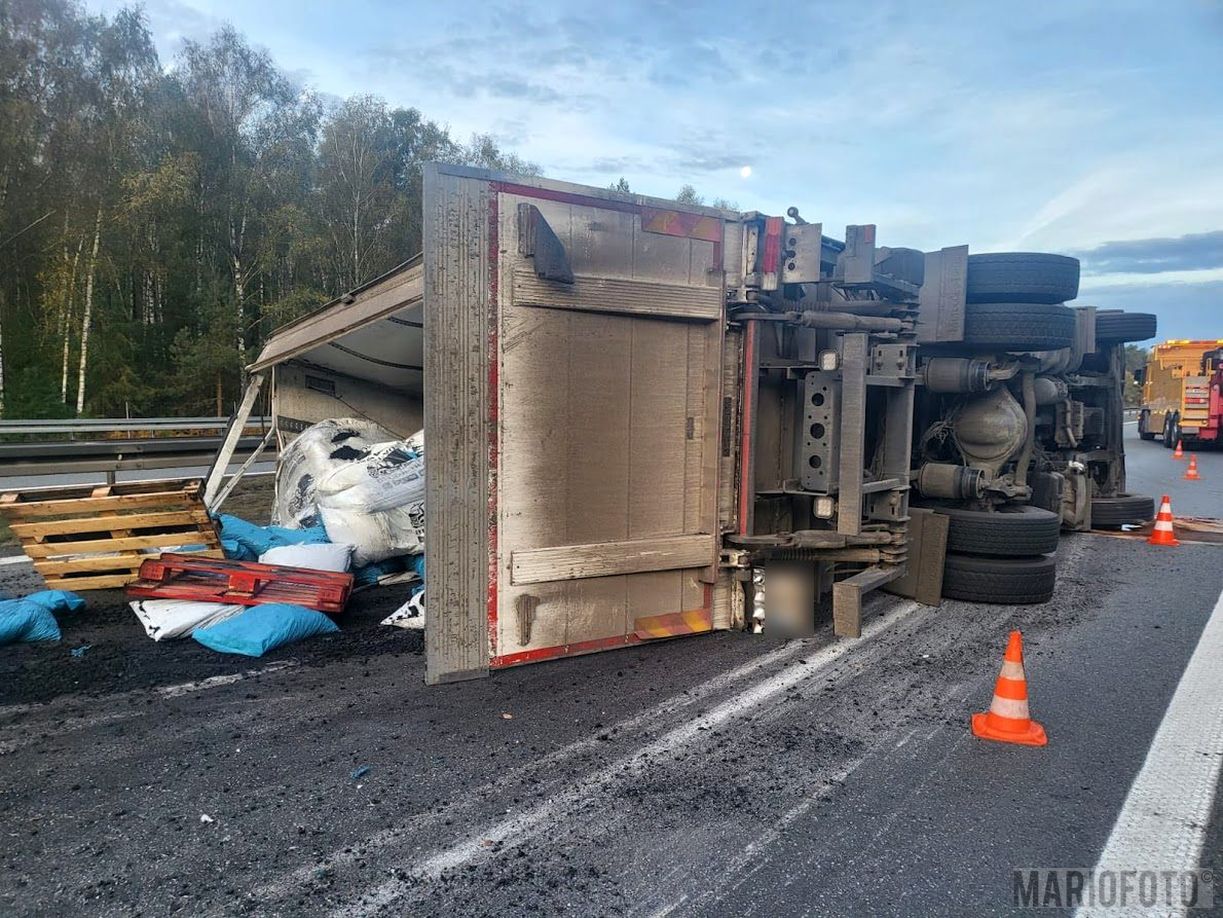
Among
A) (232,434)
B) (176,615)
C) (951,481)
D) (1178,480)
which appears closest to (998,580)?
(951,481)

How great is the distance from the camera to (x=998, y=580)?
217 inches

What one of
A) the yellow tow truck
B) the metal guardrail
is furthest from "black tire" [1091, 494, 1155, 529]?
the yellow tow truck

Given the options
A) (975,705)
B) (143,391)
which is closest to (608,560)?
(975,705)

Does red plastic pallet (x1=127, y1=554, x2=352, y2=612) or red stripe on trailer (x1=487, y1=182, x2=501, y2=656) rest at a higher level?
red stripe on trailer (x1=487, y1=182, x2=501, y2=656)

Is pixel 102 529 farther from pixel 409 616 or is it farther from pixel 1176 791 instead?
pixel 1176 791

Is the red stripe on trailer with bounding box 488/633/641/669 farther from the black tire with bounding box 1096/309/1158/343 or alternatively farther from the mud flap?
the black tire with bounding box 1096/309/1158/343

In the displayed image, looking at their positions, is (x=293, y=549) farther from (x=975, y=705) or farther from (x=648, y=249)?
(x=975, y=705)

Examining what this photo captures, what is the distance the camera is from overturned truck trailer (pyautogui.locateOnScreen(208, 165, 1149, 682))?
3.78 m

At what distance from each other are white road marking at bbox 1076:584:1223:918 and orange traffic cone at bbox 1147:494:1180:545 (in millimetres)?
4454


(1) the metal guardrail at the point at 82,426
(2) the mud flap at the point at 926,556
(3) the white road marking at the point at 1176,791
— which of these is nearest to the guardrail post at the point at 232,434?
(1) the metal guardrail at the point at 82,426

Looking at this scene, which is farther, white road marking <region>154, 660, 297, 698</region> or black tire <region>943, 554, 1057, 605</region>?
black tire <region>943, 554, 1057, 605</region>

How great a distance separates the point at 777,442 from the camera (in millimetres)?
4996

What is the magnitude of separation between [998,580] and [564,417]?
3.52 m

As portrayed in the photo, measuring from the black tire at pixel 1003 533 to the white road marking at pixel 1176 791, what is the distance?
5.09 ft
